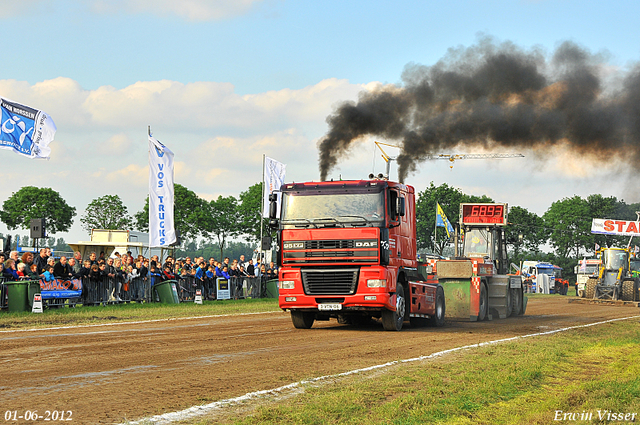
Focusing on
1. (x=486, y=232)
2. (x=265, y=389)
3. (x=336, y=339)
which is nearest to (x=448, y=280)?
(x=486, y=232)

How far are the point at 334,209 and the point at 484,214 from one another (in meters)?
9.68

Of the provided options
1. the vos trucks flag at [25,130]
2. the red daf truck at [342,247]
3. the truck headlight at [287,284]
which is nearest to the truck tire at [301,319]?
the red daf truck at [342,247]

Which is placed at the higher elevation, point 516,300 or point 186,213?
point 186,213

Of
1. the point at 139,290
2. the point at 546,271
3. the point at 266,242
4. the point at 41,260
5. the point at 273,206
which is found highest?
the point at 273,206

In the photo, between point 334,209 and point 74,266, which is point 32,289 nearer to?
point 74,266

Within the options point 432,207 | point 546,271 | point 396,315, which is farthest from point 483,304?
point 432,207

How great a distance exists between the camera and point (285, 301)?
15695mm

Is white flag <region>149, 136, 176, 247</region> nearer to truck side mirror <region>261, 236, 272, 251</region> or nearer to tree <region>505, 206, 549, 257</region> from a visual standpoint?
truck side mirror <region>261, 236, 272, 251</region>

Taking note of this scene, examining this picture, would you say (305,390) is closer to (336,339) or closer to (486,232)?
(336,339)

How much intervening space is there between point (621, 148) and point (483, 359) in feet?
31.6

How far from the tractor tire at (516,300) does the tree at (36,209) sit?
2554 inches

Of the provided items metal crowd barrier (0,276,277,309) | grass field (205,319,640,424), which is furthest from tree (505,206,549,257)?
grass field (205,319,640,424)

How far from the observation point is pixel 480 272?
21203 millimetres

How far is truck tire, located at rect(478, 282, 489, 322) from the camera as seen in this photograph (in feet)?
68.8
